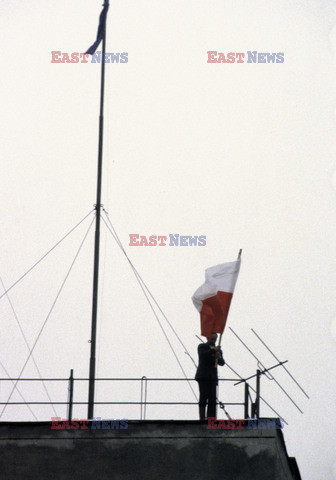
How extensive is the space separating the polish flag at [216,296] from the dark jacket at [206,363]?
52 cm

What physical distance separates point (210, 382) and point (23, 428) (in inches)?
155

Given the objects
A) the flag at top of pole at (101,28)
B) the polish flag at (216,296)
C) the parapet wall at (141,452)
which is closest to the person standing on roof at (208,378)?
the polish flag at (216,296)

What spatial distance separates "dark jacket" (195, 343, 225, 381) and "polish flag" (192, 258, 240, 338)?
1.70 feet

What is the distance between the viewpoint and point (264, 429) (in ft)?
64.1

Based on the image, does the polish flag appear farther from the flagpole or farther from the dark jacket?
the flagpole

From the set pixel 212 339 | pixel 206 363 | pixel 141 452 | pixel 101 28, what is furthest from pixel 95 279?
pixel 101 28

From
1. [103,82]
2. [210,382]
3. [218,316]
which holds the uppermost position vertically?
[103,82]

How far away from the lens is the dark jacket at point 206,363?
67.7 ft

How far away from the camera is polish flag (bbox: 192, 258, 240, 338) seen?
2139cm

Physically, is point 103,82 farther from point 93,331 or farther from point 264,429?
point 264,429

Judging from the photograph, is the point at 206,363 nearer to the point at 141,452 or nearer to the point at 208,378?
the point at 208,378

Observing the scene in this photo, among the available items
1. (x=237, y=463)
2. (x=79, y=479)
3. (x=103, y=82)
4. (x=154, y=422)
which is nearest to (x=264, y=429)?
(x=237, y=463)

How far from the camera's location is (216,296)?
21.6 m

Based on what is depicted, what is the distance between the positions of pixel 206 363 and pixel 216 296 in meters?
1.59
